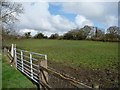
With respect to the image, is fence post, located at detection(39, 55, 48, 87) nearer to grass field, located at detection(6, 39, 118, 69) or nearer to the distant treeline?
grass field, located at detection(6, 39, 118, 69)

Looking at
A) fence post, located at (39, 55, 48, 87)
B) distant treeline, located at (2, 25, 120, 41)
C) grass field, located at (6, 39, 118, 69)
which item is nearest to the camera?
fence post, located at (39, 55, 48, 87)

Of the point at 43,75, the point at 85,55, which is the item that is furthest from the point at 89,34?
the point at 43,75

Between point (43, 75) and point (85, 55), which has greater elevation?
point (43, 75)

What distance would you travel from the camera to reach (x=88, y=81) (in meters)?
8.14

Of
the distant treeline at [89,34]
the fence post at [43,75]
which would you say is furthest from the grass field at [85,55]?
the distant treeline at [89,34]

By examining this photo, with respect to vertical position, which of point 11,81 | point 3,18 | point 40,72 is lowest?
point 11,81

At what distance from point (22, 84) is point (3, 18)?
2358 cm

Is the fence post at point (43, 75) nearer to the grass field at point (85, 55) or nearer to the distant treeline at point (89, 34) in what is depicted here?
the grass field at point (85, 55)

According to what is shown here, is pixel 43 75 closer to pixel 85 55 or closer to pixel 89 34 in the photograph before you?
pixel 85 55

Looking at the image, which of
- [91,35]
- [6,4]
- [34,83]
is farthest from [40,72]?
[91,35]

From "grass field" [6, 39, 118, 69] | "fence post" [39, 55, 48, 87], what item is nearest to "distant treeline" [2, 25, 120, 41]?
"grass field" [6, 39, 118, 69]

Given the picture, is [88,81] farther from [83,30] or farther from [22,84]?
[83,30]

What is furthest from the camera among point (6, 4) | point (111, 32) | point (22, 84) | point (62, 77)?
point (111, 32)

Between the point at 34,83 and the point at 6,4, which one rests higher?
the point at 6,4
